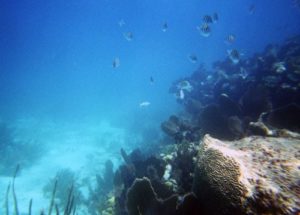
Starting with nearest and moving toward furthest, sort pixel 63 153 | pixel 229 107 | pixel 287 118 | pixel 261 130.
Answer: pixel 261 130 < pixel 287 118 < pixel 229 107 < pixel 63 153

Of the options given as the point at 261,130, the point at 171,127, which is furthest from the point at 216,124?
the point at 261,130

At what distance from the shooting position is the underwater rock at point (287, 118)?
4828mm

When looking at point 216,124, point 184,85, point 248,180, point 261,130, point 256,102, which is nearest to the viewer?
point 248,180

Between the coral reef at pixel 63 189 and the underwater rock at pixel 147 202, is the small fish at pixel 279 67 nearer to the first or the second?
the underwater rock at pixel 147 202

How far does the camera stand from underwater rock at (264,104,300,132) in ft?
15.8

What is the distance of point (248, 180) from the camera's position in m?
2.41

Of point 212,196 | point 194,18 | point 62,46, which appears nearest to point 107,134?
point 212,196

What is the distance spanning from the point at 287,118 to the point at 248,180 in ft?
10.4

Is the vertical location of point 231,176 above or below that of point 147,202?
below

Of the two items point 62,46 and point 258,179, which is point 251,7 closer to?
point 258,179

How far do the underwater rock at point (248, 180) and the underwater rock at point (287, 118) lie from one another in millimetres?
2051

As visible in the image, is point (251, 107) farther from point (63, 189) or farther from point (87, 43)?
point (87, 43)

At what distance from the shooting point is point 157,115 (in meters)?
29.0

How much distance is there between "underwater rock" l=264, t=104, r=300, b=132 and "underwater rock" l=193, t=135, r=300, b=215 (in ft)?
6.73
